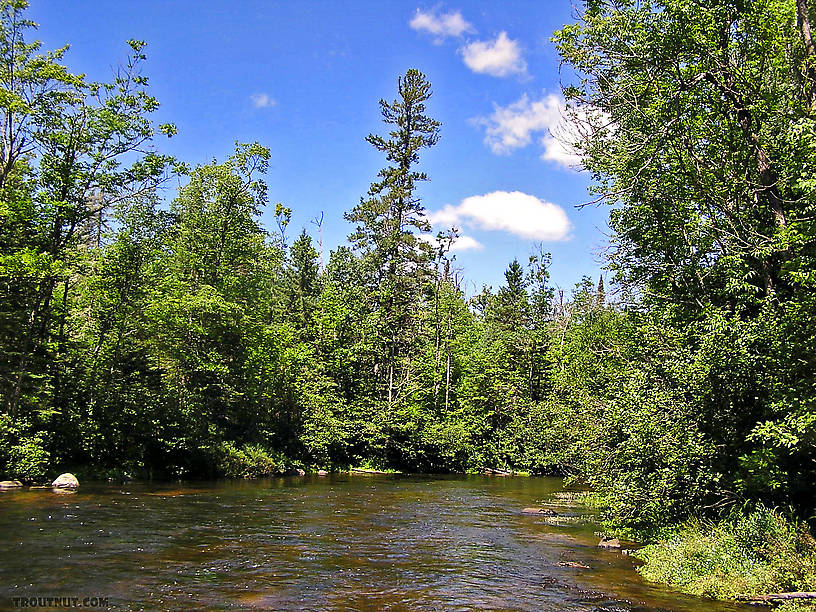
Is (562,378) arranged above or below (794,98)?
below

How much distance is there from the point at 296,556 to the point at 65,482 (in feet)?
46.1

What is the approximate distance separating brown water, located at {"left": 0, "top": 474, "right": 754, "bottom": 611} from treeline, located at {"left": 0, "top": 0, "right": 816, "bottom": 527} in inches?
139

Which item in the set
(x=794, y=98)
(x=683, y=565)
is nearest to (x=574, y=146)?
(x=794, y=98)

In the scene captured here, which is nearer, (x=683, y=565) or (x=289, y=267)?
(x=683, y=565)

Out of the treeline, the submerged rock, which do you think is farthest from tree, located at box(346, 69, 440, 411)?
the submerged rock

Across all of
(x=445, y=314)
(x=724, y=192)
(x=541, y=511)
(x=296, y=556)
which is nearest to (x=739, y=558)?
(x=724, y=192)

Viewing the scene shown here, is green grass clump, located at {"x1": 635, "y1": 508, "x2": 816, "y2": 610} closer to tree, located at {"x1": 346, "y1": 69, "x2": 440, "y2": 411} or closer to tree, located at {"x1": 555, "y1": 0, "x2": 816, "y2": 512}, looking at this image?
tree, located at {"x1": 555, "y1": 0, "x2": 816, "y2": 512}

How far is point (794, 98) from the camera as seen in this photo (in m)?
13.4

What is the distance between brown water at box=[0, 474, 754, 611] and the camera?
1050cm

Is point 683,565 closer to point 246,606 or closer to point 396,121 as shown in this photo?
point 246,606

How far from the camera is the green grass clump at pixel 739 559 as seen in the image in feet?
35.1

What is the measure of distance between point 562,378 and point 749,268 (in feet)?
100.0

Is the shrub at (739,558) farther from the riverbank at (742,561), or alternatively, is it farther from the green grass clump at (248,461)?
the green grass clump at (248,461)

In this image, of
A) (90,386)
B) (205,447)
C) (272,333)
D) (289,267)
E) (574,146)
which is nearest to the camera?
(574,146)
